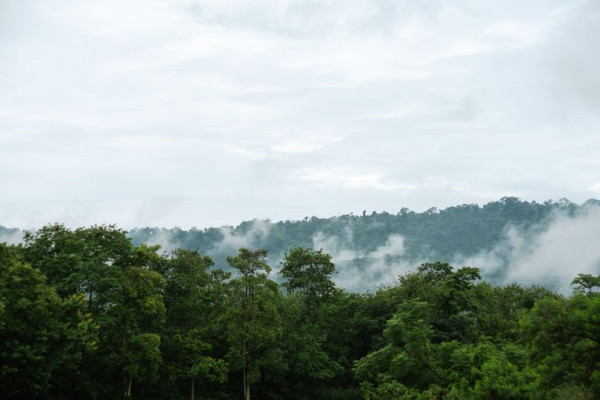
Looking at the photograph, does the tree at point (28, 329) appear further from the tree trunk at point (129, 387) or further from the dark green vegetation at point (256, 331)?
the tree trunk at point (129, 387)

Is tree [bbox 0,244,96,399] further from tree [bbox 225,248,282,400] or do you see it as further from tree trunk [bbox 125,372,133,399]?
tree [bbox 225,248,282,400]

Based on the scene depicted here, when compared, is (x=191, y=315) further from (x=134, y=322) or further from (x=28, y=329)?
(x=28, y=329)

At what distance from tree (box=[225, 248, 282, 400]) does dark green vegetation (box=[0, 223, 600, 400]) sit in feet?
0.31

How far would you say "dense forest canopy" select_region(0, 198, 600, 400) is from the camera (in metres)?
20.5

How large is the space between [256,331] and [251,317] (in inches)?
47.8

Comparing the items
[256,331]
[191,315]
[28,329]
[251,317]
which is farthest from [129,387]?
[28,329]

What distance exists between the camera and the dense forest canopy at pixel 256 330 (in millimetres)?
20531

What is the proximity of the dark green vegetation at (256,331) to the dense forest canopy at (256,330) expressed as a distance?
3.4 inches

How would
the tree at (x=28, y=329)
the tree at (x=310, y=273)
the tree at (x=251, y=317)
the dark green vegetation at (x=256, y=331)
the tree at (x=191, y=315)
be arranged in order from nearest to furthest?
the dark green vegetation at (x=256, y=331) < the tree at (x=28, y=329) < the tree at (x=191, y=315) < the tree at (x=251, y=317) < the tree at (x=310, y=273)

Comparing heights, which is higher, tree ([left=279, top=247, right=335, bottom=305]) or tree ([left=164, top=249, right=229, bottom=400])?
tree ([left=279, top=247, right=335, bottom=305])

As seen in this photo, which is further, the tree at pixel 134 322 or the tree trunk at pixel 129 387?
the tree trunk at pixel 129 387

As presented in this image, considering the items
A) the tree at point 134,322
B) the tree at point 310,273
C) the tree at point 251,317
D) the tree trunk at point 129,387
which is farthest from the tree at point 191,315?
the tree at point 310,273

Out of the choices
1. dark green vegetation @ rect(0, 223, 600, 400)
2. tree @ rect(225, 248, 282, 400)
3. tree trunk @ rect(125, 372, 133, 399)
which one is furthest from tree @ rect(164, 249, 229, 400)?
tree trunk @ rect(125, 372, 133, 399)

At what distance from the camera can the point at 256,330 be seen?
120 ft
